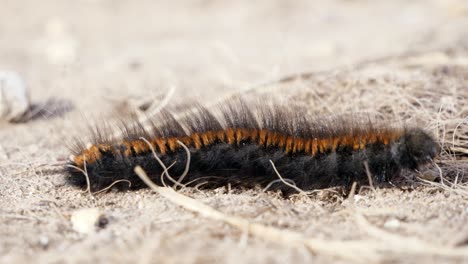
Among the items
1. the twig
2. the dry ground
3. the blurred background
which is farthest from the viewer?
the blurred background

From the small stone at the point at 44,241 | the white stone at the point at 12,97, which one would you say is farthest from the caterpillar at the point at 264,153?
the white stone at the point at 12,97

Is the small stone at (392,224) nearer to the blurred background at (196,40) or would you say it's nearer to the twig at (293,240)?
the twig at (293,240)

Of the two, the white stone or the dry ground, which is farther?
the white stone

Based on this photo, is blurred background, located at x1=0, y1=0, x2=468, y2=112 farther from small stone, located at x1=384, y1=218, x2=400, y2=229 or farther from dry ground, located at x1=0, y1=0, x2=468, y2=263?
small stone, located at x1=384, y1=218, x2=400, y2=229

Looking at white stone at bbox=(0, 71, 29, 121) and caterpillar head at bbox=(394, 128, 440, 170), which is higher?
caterpillar head at bbox=(394, 128, 440, 170)

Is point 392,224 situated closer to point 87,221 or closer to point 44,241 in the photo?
point 87,221

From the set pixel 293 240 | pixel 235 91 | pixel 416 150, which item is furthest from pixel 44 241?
pixel 235 91

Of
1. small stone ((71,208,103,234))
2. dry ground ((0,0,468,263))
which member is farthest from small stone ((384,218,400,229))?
small stone ((71,208,103,234))
